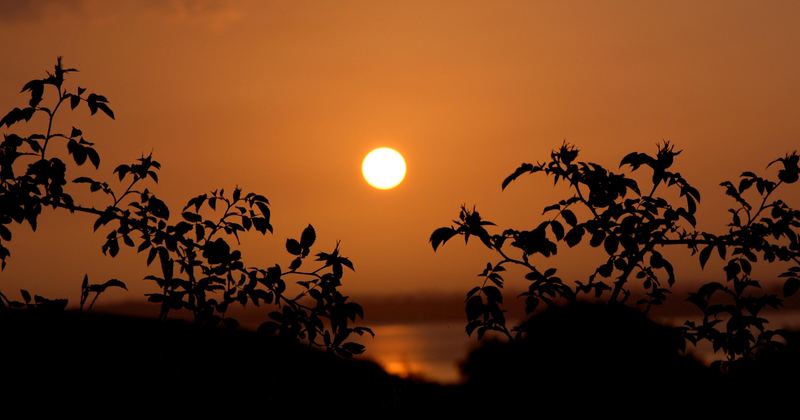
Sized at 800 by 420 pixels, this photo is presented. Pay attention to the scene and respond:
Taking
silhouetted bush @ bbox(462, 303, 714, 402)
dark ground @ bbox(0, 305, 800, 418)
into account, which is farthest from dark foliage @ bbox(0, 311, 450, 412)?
silhouetted bush @ bbox(462, 303, 714, 402)

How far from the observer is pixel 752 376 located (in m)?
7.58

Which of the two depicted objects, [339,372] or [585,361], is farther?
[339,372]

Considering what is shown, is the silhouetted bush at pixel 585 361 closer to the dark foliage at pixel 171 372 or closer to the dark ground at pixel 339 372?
the dark ground at pixel 339 372

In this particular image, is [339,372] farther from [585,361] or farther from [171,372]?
[585,361]

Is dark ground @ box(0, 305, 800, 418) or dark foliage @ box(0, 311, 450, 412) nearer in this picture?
dark ground @ box(0, 305, 800, 418)

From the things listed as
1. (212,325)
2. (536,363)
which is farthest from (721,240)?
(212,325)

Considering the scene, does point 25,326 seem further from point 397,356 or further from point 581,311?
point 581,311

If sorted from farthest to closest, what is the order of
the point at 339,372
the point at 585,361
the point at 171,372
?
the point at 339,372 → the point at 171,372 → the point at 585,361

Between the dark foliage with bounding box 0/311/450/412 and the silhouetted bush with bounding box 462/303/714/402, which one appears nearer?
the silhouetted bush with bounding box 462/303/714/402

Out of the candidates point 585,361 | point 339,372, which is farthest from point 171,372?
point 585,361

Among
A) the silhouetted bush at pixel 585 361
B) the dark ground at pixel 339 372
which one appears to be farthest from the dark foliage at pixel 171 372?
the silhouetted bush at pixel 585 361

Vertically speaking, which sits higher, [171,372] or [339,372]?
[339,372]

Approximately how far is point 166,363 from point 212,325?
28.2 inches

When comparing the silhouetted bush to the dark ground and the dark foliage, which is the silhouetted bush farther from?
the dark foliage
